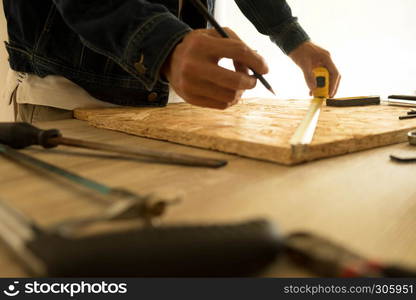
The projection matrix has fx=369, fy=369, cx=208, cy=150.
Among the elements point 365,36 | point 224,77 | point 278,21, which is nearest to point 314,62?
point 278,21

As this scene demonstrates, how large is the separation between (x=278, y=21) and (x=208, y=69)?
845 millimetres

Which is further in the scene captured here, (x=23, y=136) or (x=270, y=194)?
(x=23, y=136)

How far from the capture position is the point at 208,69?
629mm

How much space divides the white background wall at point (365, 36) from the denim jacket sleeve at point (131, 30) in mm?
1573

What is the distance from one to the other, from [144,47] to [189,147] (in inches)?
7.7

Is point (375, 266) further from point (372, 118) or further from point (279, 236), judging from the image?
point (372, 118)

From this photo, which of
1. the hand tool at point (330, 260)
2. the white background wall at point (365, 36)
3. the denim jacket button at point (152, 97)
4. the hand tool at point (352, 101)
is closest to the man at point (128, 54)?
the denim jacket button at point (152, 97)

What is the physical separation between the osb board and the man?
8 cm

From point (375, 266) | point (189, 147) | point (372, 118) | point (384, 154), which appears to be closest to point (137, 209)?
point (375, 266)

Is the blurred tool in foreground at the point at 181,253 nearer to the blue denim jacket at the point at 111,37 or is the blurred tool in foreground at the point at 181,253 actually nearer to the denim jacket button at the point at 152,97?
the blue denim jacket at the point at 111,37

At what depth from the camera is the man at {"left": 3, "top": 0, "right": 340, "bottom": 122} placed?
2.12 ft

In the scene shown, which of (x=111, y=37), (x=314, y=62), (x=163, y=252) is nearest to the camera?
(x=163, y=252)

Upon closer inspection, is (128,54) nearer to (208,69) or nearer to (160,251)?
(208,69)

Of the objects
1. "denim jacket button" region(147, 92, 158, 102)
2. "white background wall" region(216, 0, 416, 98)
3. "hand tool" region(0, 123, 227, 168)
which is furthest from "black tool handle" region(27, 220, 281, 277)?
"white background wall" region(216, 0, 416, 98)
